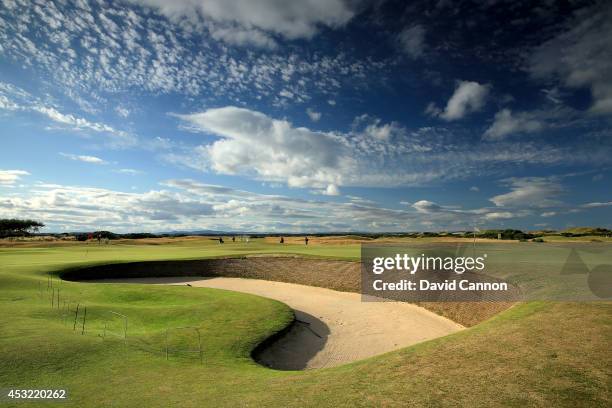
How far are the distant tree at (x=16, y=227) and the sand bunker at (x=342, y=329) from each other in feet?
437

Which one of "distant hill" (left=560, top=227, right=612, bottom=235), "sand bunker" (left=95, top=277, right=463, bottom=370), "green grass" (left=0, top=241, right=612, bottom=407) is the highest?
"distant hill" (left=560, top=227, right=612, bottom=235)

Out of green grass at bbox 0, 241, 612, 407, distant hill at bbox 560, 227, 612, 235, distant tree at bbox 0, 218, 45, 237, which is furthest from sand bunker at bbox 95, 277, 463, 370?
distant tree at bbox 0, 218, 45, 237

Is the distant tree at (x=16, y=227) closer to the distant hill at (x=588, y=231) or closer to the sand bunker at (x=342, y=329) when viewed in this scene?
the sand bunker at (x=342, y=329)

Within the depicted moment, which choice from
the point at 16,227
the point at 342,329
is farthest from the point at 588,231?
the point at 16,227

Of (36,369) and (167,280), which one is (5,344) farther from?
(167,280)

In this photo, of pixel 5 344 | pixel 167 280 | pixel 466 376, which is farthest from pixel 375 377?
pixel 167 280

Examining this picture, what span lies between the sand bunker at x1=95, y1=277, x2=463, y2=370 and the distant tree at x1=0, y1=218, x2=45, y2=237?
133 meters

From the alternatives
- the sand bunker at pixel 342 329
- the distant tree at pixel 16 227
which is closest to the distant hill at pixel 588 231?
the sand bunker at pixel 342 329

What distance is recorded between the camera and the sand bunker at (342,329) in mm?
16781

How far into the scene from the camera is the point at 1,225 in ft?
394

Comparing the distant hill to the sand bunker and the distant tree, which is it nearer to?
the sand bunker

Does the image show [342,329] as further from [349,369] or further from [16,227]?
[16,227]

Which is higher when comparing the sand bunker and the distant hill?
the distant hill

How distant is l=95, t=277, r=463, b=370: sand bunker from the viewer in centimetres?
1678
